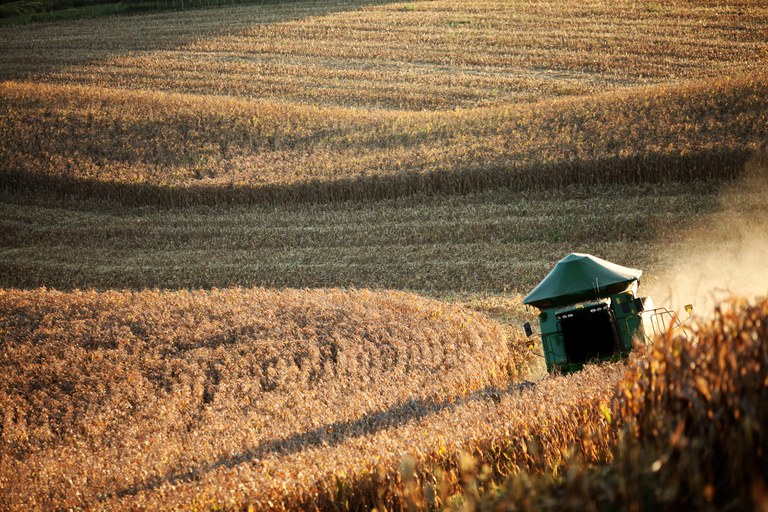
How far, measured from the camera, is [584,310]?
1277 cm

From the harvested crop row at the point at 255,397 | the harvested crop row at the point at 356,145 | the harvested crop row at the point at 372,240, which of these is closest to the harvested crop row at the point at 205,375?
the harvested crop row at the point at 255,397

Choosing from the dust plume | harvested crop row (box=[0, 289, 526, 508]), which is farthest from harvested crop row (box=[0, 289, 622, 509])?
the dust plume

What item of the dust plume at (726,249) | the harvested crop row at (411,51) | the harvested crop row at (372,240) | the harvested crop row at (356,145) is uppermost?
the harvested crop row at (411,51)

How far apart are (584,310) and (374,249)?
11.3 meters

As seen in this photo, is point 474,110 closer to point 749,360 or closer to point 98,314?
point 98,314

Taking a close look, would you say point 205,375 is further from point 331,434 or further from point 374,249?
point 374,249

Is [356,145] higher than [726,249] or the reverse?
higher

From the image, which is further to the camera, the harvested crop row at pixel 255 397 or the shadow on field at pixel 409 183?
the shadow on field at pixel 409 183

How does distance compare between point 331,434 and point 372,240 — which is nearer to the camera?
point 331,434

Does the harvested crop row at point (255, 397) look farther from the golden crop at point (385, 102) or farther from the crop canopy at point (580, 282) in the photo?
the golden crop at point (385, 102)

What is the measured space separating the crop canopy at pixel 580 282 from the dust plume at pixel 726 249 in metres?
3.80

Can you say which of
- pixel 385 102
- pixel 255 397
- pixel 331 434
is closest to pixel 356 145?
pixel 385 102

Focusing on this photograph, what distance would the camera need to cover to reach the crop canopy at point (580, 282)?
42.2 feet

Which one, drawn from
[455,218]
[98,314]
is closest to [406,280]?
[455,218]
